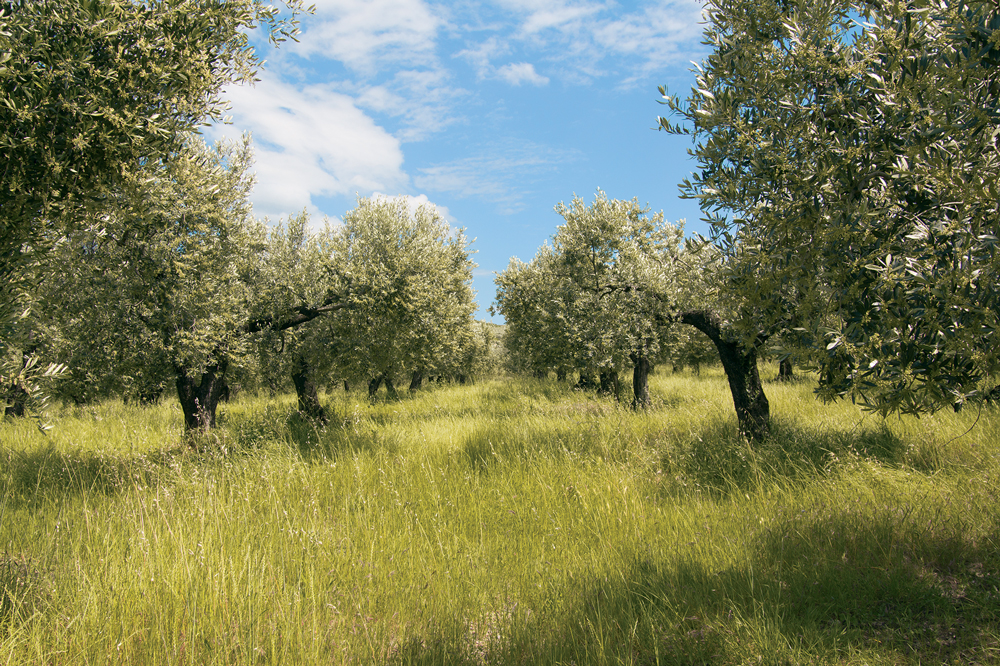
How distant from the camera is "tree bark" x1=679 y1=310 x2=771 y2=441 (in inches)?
421

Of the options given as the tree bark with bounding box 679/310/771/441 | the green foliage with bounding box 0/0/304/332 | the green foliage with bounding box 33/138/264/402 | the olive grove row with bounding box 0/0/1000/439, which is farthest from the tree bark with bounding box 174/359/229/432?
the tree bark with bounding box 679/310/771/441

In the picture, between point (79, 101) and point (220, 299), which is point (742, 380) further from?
point (220, 299)

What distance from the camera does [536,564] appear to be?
212 inches

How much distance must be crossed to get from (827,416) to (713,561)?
9.98 m

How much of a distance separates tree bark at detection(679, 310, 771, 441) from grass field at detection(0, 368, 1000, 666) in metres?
1.37

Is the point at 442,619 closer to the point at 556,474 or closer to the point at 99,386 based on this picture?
the point at 556,474

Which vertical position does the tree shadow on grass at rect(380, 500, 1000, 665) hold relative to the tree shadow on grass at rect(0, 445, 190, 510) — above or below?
below

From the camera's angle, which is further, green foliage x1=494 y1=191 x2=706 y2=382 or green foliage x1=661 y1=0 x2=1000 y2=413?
green foliage x1=494 y1=191 x2=706 y2=382

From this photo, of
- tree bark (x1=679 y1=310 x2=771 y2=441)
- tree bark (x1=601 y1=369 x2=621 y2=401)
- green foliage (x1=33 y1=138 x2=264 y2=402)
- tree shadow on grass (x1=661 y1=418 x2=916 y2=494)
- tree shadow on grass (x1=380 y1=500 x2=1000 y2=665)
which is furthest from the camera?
tree bark (x1=601 y1=369 x2=621 y2=401)

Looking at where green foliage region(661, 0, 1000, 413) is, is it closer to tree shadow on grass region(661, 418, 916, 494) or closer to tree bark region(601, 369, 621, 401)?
tree shadow on grass region(661, 418, 916, 494)

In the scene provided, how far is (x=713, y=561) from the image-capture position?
5.21 meters

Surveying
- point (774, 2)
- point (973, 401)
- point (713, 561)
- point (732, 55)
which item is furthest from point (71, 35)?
point (973, 401)

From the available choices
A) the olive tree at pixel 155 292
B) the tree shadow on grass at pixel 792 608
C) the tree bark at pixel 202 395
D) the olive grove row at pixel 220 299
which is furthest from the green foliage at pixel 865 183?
the tree bark at pixel 202 395

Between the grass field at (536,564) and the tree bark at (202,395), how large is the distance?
4.10 metres
